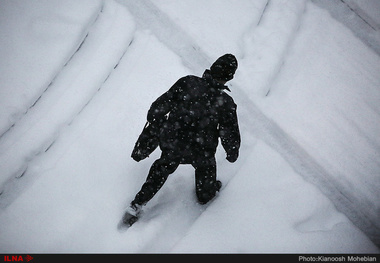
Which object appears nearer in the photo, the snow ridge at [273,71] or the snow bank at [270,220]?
the snow bank at [270,220]

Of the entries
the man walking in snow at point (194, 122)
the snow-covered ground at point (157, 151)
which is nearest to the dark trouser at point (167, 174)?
the man walking in snow at point (194, 122)

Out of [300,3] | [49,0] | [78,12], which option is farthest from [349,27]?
[49,0]

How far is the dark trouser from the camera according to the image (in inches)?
80.0

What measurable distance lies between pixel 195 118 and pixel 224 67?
40 centimetres

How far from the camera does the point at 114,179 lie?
2.52 m

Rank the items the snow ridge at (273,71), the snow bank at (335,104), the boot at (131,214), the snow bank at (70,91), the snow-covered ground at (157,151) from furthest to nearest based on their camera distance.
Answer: the snow bank at (335,104) → the snow ridge at (273,71) → the snow bank at (70,91) → the snow-covered ground at (157,151) → the boot at (131,214)

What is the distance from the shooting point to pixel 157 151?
9.06 ft

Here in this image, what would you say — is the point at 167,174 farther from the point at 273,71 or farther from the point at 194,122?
the point at 273,71

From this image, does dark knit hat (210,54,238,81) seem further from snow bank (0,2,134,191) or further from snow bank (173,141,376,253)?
snow bank (0,2,134,191)

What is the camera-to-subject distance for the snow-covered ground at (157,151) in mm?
2283

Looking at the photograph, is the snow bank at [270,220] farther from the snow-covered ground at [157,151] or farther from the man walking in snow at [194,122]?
the man walking in snow at [194,122]

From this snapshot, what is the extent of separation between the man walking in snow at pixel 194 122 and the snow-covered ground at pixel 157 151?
21.6 inches

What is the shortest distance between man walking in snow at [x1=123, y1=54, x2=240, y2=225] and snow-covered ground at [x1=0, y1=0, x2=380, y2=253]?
55cm

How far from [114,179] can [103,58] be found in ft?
4.74
